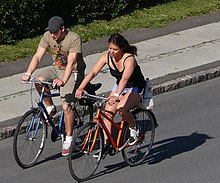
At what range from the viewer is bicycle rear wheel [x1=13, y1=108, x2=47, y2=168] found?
28.9 ft

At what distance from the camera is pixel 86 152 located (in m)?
8.47

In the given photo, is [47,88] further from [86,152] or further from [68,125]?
[86,152]

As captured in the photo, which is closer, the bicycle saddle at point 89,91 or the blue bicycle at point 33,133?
the blue bicycle at point 33,133

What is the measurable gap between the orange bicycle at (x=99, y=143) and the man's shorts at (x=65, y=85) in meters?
0.56

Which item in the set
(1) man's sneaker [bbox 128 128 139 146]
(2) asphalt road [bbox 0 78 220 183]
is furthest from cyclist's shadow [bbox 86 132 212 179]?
(1) man's sneaker [bbox 128 128 139 146]

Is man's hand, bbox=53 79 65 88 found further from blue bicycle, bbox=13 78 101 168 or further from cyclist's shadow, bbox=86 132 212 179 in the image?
cyclist's shadow, bbox=86 132 212 179

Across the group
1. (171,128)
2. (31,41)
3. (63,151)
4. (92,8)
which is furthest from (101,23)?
(63,151)

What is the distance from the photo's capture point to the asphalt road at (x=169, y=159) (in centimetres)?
855

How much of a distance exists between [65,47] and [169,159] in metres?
1.87

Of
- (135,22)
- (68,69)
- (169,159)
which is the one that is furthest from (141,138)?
(135,22)

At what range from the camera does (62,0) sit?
50.8 feet

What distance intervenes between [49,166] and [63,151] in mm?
247

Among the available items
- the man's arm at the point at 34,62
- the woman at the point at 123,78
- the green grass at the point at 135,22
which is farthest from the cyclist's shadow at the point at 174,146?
the green grass at the point at 135,22

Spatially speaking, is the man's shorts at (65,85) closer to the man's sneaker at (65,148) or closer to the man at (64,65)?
the man at (64,65)
